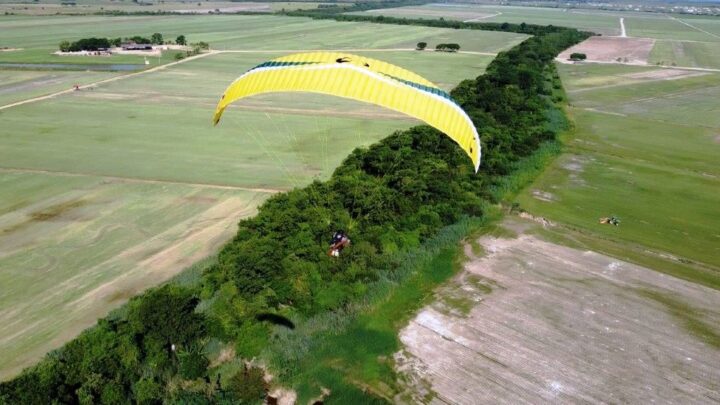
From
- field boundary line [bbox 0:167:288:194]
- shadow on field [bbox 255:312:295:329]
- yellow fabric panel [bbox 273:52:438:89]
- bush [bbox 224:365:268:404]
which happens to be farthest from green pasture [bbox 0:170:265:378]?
yellow fabric panel [bbox 273:52:438:89]

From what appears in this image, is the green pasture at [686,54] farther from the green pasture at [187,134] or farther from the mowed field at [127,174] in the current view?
the green pasture at [187,134]

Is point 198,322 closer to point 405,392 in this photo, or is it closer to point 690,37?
point 405,392

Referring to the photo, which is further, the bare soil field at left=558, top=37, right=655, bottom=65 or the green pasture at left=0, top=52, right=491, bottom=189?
the bare soil field at left=558, top=37, right=655, bottom=65

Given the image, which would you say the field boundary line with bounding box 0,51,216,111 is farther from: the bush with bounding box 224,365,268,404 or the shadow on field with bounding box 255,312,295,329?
the bush with bounding box 224,365,268,404

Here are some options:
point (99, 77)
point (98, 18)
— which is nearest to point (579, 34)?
point (99, 77)

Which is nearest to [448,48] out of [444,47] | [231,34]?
[444,47]

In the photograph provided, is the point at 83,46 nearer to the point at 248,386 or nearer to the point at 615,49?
the point at 248,386

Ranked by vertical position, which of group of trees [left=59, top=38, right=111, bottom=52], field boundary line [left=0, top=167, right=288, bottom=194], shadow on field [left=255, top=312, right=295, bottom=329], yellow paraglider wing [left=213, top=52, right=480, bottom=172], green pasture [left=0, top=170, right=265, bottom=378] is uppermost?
group of trees [left=59, top=38, right=111, bottom=52]

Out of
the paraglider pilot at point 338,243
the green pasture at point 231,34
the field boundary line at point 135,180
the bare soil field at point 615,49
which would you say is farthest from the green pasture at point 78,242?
the bare soil field at point 615,49
